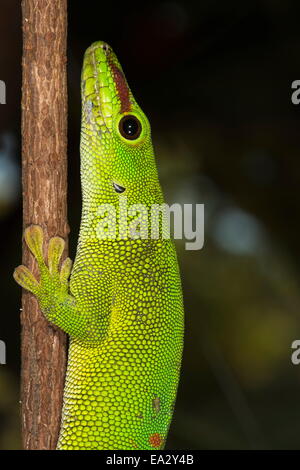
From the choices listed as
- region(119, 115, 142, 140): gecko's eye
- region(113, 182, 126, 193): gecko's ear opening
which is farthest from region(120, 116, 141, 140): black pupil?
region(113, 182, 126, 193): gecko's ear opening

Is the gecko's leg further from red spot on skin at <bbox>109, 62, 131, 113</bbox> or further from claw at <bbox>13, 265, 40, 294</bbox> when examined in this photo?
red spot on skin at <bbox>109, 62, 131, 113</bbox>

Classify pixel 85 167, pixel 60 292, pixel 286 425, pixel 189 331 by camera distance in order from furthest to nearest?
pixel 189 331 < pixel 286 425 < pixel 85 167 < pixel 60 292

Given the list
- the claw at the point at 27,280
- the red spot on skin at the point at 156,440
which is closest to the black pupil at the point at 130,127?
the claw at the point at 27,280

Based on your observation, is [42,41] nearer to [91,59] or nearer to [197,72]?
[91,59]

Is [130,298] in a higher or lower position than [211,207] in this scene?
lower

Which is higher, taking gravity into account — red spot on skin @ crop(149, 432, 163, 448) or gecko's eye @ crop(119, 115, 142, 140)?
gecko's eye @ crop(119, 115, 142, 140)

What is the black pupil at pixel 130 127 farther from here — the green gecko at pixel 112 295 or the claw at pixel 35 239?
the claw at pixel 35 239

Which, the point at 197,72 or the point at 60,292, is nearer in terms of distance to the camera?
the point at 60,292

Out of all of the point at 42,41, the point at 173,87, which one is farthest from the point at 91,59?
the point at 173,87
